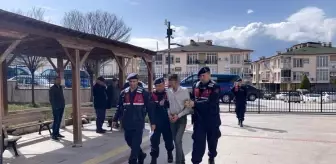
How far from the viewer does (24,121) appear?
9312 millimetres

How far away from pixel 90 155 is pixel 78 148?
0.83 metres

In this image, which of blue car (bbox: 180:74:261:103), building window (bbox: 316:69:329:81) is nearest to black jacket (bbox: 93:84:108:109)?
blue car (bbox: 180:74:261:103)

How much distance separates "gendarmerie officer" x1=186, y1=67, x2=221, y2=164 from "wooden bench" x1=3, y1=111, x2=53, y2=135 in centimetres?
480

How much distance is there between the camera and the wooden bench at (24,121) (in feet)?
27.5

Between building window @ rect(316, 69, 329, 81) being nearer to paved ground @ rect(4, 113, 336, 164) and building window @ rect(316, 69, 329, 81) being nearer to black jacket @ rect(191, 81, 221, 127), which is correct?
paved ground @ rect(4, 113, 336, 164)

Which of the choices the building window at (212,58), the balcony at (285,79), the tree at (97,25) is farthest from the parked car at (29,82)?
the balcony at (285,79)

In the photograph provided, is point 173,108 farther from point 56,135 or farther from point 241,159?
point 56,135

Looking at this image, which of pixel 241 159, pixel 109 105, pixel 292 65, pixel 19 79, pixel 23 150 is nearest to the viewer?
pixel 241 159

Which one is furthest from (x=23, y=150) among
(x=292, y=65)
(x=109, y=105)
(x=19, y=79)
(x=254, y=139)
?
(x=292, y=65)

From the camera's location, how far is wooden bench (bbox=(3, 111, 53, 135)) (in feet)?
27.5

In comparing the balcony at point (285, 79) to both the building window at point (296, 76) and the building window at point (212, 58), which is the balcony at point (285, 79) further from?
the building window at point (212, 58)

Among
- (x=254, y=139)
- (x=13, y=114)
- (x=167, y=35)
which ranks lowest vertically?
(x=254, y=139)

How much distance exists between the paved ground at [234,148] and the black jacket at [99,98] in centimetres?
87

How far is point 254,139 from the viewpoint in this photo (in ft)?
30.3
